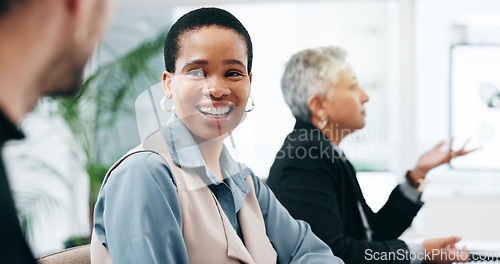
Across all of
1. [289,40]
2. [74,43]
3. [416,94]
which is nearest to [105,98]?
[289,40]

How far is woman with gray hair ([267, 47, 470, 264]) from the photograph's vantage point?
110 cm

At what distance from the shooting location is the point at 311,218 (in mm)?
1072

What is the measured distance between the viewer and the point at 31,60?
Result: 279 mm

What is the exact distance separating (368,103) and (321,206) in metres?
1.20

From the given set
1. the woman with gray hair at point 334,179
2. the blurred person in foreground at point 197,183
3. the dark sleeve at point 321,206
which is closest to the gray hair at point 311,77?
the woman with gray hair at point 334,179

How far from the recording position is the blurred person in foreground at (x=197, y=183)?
24.8 inches

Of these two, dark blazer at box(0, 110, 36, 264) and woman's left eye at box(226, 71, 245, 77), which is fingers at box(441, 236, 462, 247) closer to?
woman's left eye at box(226, 71, 245, 77)

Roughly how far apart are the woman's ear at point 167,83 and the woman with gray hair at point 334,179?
0.40m

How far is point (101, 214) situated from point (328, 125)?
0.67m

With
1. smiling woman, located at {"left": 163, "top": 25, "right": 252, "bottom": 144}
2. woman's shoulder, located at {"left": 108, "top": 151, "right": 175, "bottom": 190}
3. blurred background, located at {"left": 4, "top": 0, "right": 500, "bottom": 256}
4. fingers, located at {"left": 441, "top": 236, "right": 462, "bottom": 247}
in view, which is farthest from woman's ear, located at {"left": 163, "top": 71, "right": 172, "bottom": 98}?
blurred background, located at {"left": 4, "top": 0, "right": 500, "bottom": 256}

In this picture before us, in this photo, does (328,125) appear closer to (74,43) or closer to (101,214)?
(101,214)

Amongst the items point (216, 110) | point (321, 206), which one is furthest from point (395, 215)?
point (216, 110)

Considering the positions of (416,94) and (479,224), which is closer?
(479,224)

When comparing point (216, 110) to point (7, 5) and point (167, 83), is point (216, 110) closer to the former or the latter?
point (167, 83)
